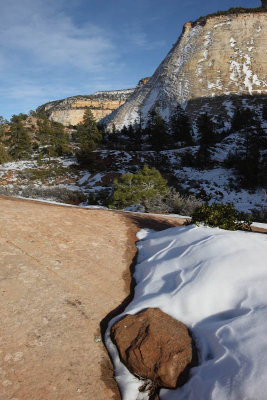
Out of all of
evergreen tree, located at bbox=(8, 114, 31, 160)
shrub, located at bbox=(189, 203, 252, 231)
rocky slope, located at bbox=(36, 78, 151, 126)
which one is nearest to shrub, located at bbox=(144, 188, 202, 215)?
shrub, located at bbox=(189, 203, 252, 231)

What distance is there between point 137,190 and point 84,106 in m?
144

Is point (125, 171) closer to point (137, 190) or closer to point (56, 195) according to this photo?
point (56, 195)

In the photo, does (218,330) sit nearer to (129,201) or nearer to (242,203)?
(129,201)

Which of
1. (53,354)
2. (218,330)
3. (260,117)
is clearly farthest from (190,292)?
(260,117)

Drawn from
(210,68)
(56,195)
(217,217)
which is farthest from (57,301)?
(210,68)

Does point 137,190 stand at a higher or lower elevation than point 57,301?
higher

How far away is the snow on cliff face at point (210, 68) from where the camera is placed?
59.9 meters

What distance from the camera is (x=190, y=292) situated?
12.0 feet

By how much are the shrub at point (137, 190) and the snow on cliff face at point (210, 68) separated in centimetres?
4943

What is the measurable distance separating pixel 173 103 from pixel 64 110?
89280 millimetres

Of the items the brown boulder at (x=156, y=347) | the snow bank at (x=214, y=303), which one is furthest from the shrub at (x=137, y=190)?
the brown boulder at (x=156, y=347)

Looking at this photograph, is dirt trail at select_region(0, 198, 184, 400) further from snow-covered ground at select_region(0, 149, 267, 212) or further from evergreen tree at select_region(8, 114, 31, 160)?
evergreen tree at select_region(8, 114, 31, 160)

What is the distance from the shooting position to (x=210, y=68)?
62.8 meters

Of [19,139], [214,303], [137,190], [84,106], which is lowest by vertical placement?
[214,303]
